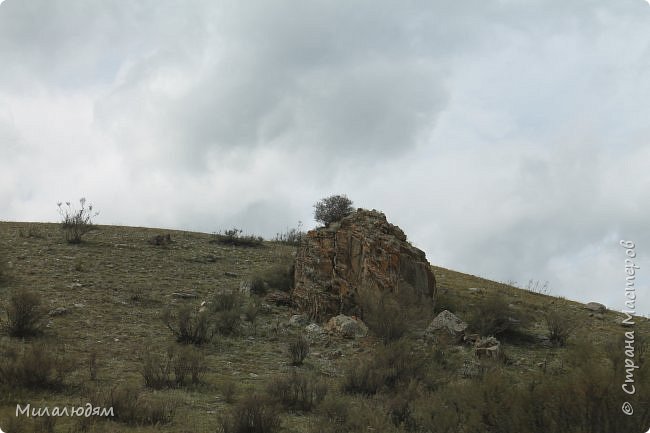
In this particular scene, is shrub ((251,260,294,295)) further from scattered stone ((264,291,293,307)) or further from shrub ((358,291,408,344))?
shrub ((358,291,408,344))

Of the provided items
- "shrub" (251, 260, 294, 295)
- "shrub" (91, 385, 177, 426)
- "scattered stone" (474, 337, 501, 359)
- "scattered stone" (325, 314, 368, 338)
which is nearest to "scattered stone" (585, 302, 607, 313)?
"scattered stone" (474, 337, 501, 359)

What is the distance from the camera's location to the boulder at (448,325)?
1458cm

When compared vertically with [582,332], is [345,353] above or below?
below

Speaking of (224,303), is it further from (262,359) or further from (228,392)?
(228,392)

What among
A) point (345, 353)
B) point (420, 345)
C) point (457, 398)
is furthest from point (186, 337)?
point (457, 398)

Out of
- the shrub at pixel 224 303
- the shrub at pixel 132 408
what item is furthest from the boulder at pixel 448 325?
the shrub at pixel 132 408

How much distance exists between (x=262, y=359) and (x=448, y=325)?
541 centimetres

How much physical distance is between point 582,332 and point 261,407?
12437mm

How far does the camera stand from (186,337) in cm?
1342

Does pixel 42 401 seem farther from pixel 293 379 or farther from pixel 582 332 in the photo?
pixel 582 332

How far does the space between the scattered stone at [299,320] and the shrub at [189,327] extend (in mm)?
2437

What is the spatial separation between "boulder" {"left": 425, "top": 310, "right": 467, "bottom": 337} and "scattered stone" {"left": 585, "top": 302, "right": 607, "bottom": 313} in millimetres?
9266

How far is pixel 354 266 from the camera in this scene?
16.9 m

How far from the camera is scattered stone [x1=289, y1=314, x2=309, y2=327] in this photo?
1566cm
